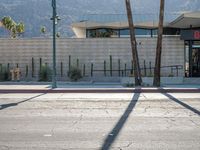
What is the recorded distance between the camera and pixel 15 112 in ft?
49.8

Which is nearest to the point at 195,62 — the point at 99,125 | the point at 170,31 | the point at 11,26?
the point at 170,31

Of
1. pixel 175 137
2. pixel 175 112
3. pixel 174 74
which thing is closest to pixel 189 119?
pixel 175 112

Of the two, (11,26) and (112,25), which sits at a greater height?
(11,26)

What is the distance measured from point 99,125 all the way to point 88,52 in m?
23.9

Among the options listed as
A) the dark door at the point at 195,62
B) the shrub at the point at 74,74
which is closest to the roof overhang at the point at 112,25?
the dark door at the point at 195,62

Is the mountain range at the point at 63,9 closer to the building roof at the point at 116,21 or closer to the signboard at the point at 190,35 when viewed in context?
the building roof at the point at 116,21

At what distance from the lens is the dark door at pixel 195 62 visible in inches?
1415

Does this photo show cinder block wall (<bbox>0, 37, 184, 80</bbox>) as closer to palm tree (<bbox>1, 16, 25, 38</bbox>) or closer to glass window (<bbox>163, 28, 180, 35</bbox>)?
glass window (<bbox>163, 28, 180, 35</bbox>)

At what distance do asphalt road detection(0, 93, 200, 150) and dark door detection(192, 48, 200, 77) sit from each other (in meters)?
17.7

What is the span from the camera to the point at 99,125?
12102 millimetres

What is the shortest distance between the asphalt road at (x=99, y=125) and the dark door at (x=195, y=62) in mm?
17679

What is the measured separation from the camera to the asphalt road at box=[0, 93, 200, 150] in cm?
944

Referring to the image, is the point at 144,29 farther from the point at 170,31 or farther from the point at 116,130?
the point at 116,130

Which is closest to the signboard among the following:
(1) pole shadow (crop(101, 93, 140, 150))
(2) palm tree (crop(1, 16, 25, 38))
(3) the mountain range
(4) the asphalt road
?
(4) the asphalt road
